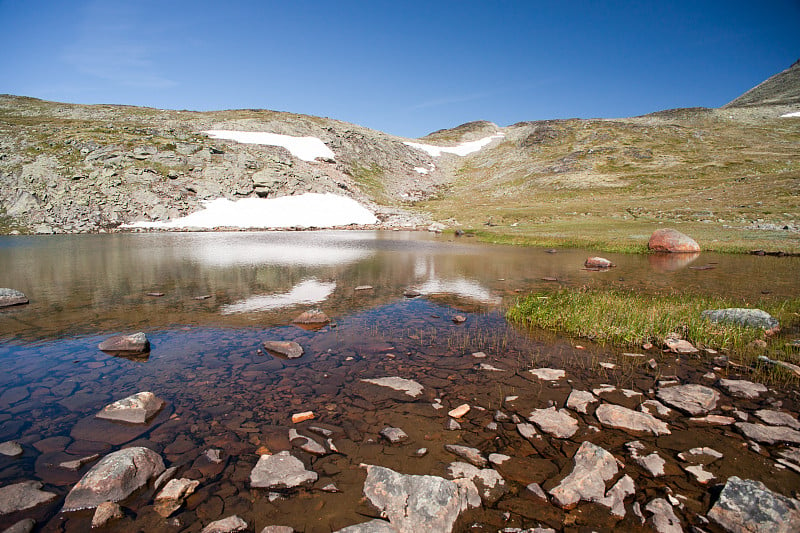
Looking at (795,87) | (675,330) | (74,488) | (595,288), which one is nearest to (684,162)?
(595,288)

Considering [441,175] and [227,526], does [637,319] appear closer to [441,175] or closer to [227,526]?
[227,526]

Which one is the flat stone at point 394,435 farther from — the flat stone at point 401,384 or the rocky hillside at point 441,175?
the rocky hillside at point 441,175

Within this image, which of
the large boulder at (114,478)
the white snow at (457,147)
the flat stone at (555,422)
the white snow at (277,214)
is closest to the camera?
the large boulder at (114,478)

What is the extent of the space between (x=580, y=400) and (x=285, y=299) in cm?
1172

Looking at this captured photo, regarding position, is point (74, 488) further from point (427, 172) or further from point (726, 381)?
point (427, 172)

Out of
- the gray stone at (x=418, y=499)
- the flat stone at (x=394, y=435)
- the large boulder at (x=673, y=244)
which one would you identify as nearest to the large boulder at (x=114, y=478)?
the gray stone at (x=418, y=499)

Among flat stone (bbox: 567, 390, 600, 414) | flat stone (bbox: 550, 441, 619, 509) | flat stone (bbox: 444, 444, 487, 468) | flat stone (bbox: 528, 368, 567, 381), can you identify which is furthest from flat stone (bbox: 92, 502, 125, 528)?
flat stone (bbox: 528, 368, 567, 381)

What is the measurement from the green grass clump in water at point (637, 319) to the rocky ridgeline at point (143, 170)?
48775 mm

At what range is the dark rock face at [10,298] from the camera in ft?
45.1

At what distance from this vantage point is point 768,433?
5941 millimetres

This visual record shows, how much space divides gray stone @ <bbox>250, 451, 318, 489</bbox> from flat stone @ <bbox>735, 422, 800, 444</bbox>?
6712 mm

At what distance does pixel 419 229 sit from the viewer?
57.3 meters

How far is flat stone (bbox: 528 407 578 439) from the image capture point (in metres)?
6.12

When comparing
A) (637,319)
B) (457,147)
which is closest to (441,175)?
(457,147)
